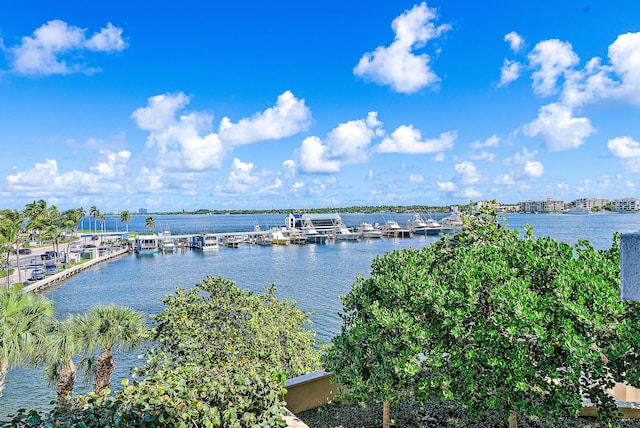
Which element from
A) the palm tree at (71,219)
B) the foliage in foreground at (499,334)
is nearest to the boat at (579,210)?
the palm tree at (71,219)

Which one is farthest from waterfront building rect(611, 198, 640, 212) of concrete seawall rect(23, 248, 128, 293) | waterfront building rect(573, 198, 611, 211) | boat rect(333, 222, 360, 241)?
concrete seawall rect(23, 248, 128, 293)

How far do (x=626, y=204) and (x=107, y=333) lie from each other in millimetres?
117743

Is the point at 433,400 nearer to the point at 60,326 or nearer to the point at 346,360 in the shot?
the point at 346,360

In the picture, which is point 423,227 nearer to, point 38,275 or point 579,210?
point 38,275

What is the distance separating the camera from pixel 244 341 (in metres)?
7.44

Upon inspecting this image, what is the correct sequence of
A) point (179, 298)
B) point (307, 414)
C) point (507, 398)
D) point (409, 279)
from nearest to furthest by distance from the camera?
1. point (507, 398)
2. point (409, 279)
3. point (307, 414)
4. point (179, 298)

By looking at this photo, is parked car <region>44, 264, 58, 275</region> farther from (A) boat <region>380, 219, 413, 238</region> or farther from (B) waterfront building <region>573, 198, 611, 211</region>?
(B) waterfront building <region>573, 198, 611, 211</region>

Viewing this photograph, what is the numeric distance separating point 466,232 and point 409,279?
8.81 ft

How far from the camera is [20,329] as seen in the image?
29.0 feet

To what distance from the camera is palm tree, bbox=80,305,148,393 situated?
968cm

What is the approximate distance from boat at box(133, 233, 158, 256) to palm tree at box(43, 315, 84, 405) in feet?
170

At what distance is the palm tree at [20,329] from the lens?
28.5ft

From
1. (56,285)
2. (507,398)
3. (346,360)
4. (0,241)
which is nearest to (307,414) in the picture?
(346,360)

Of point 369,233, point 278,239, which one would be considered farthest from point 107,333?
point 369,233
